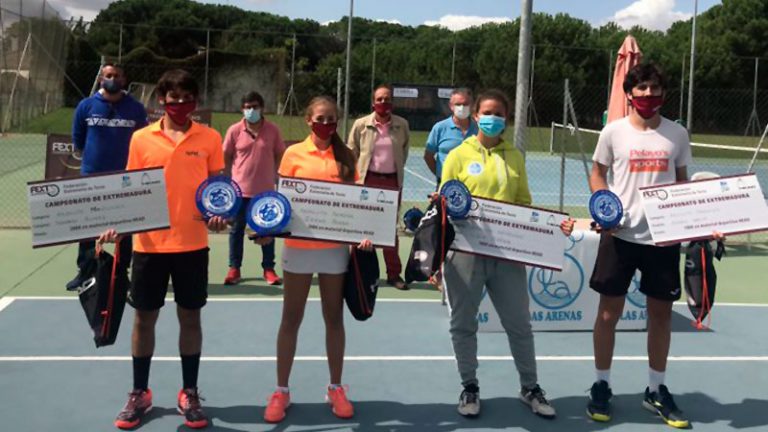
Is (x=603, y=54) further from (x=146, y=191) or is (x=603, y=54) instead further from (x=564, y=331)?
(x=146, y=191)

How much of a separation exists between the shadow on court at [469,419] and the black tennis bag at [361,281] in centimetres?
62

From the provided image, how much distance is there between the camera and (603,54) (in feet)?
129

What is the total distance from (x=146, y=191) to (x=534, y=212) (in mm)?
2090

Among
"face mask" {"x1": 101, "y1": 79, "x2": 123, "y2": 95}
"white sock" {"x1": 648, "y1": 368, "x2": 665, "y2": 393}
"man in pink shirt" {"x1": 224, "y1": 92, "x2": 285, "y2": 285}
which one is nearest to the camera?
"white sock" {"x1": 648, "y1": 368, "x2": 665, "y2": 393}

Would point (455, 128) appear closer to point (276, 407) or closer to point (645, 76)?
point (645, 76)

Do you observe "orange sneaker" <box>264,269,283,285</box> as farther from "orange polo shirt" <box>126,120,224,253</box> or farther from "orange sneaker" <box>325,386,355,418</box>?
"orange polo shirt" <box>126,120,224,253</box>

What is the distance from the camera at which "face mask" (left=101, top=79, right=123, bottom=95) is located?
6342 mm

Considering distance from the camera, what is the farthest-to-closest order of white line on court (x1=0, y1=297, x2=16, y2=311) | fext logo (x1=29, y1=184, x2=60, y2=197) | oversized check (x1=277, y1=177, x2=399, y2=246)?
white line on court (x1=0, y1=297, x2=16, y2=311), oversized check (x1=277, y1=177, x2=399, y2=246), fext logo (x1=29, y1=184, x2=60, y2=197)

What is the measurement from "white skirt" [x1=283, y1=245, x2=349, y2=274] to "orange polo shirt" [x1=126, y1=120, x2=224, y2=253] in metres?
0.48

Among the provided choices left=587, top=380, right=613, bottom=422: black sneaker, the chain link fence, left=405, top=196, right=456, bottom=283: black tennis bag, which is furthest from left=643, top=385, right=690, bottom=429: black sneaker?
the chain link fence

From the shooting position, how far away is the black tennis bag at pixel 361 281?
4543 millimetres

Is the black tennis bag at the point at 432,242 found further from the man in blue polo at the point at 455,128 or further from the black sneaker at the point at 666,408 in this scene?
the man in blue polo at the point at 455,128

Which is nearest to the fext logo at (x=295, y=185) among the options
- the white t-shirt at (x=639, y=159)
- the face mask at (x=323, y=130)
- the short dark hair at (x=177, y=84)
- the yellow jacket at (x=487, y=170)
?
the face mask at (x=323, y=130)

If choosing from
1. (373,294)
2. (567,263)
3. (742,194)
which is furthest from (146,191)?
(567,263)
